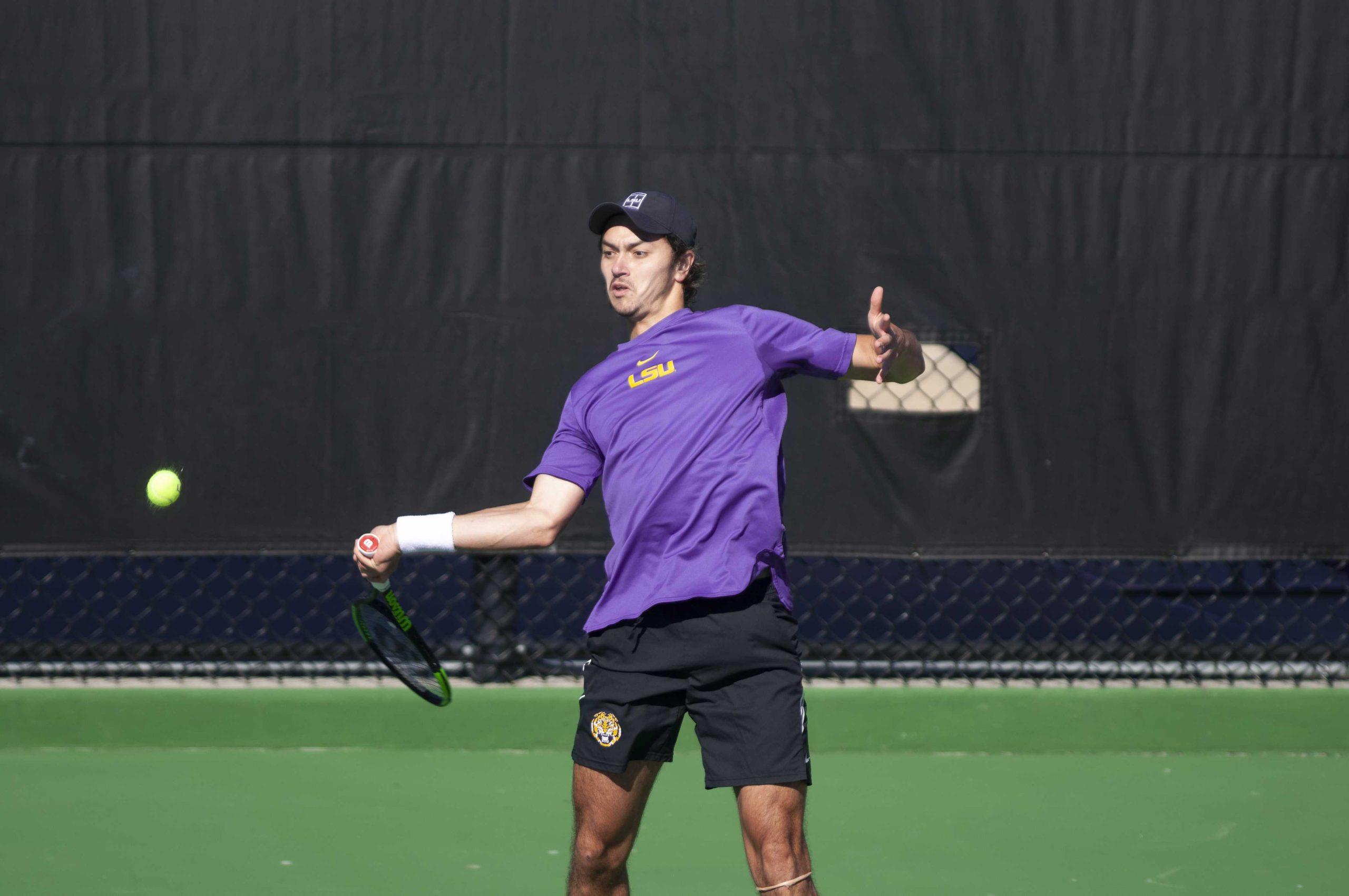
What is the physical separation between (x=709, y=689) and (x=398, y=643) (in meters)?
0.78

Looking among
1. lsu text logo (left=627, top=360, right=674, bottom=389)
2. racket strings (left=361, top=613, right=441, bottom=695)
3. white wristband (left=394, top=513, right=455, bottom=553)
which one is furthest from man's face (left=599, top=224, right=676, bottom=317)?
racket strings (left=361, top=613, right=441, bottom=695)

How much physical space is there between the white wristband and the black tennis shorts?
0.31m

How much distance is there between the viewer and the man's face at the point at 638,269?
2742mm

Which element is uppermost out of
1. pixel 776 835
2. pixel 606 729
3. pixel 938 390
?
pixel 938 390

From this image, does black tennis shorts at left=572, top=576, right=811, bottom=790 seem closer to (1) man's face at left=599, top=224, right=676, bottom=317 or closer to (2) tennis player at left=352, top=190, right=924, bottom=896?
(2) tennis player at left=352, top=190, right=924, bottom=896

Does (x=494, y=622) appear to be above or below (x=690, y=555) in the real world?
below

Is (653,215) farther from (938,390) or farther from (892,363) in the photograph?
(938,390)

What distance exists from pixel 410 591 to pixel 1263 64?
622 centimetres

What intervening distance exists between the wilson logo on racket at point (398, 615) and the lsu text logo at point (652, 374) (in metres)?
0.59

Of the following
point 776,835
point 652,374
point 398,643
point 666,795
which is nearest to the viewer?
point 776,835

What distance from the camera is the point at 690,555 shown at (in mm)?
2557

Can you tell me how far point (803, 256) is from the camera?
401 centimetres

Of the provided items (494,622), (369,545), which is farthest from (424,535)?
(494,622)

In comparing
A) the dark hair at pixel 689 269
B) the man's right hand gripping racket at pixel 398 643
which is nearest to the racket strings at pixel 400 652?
the man's right hand gripping racket at pixel 398 643
